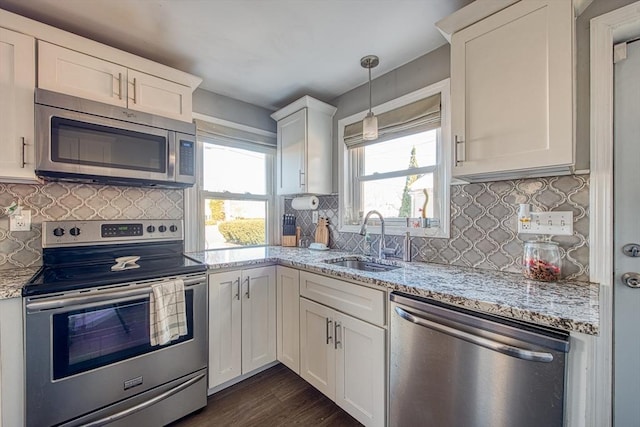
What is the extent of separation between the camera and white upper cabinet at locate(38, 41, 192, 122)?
1.51 meters

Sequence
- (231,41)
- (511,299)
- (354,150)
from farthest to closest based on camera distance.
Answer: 1. (354,150)
2. (231,41)
3. (511,299)

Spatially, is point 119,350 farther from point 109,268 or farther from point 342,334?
point 342,334

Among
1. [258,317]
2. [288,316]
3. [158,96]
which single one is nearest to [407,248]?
[288,316]

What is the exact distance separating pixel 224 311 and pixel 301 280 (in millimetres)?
569

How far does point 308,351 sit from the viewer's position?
186 cm

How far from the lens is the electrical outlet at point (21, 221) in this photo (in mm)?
1637

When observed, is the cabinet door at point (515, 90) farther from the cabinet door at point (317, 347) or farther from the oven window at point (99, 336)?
the oven window at point (99, 336)

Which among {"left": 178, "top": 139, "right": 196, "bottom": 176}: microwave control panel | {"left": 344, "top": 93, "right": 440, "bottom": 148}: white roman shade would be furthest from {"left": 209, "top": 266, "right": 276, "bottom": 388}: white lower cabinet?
{"left": 344, "top": 93, "right": 440, "bottom": 148}: white roman shade

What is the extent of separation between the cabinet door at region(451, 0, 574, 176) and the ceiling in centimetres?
35

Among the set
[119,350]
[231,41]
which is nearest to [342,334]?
[119,350]

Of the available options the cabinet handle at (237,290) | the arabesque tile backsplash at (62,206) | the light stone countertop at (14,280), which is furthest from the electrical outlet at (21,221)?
the cabinet handle at (237,290)

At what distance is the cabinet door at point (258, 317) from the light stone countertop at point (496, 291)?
0.28m

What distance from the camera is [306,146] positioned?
2.45m

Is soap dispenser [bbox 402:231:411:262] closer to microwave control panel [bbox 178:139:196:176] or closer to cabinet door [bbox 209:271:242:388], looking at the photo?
cabinet door [bbox 209:271:242:388]
